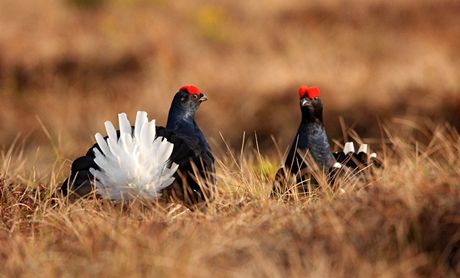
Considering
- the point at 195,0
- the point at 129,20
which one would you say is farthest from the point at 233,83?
the point at 195,0

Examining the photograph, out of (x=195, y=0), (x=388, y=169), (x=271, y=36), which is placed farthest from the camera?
(x=195, y=0)

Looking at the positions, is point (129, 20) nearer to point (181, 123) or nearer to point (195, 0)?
point (195, 0)

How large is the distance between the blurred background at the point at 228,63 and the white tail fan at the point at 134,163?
4.19 meters

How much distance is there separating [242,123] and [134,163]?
6.30 metres

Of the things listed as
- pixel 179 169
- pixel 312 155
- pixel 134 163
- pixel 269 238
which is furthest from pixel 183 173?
pixel 269 238

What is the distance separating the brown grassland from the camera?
329 cm

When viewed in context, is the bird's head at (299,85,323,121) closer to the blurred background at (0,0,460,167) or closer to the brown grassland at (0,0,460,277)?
the brown grassland at (0,0,460,277)

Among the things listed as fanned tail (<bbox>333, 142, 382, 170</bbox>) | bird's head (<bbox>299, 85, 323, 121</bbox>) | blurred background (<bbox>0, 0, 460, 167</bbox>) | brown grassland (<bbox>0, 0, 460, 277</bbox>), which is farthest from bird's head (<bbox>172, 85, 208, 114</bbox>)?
blurred background (<bbox>0, 0, 460, 167</bbox>)

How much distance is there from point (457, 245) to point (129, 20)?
11.0 meters

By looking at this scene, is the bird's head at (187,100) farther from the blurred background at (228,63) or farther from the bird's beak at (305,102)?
the blurred background at (228,63)

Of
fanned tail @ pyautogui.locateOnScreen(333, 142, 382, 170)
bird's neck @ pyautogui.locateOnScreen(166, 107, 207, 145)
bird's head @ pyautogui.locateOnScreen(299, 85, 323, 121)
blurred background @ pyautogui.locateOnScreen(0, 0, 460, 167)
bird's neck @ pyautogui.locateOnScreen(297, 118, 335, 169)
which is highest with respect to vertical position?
bird's head @ pyautogui.locateOnScreen(299, 85, 323, 121)

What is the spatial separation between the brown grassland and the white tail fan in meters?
0.09

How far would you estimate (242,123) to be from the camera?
34.4ft

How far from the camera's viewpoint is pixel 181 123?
5.09 meters
